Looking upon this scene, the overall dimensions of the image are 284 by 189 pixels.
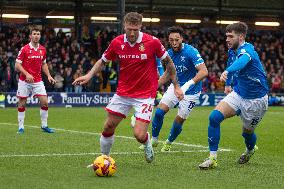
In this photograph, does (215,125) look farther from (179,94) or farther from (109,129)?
(109,129)

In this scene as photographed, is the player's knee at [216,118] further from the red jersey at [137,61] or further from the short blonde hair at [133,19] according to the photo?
the short blonde hair at [133,19]

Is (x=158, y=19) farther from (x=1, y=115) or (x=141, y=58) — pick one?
(x=141, y=58)

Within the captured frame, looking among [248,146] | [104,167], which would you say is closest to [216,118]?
[248,146]

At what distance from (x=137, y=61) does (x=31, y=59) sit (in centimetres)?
823

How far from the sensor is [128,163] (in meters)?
12.3

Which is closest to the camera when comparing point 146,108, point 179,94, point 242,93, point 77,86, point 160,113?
point 179,94

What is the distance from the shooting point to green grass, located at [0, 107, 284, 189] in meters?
9.95

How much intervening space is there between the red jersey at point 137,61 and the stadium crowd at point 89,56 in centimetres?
2415

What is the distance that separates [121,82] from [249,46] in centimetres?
217

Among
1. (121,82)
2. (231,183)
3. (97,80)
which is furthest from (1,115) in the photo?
(231,183)

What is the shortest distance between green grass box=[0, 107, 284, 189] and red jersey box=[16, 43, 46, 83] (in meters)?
1.54

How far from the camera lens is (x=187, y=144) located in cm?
1625

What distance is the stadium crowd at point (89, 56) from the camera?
1432 inches

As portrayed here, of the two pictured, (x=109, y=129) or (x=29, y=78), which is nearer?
(x=109, y=129)
